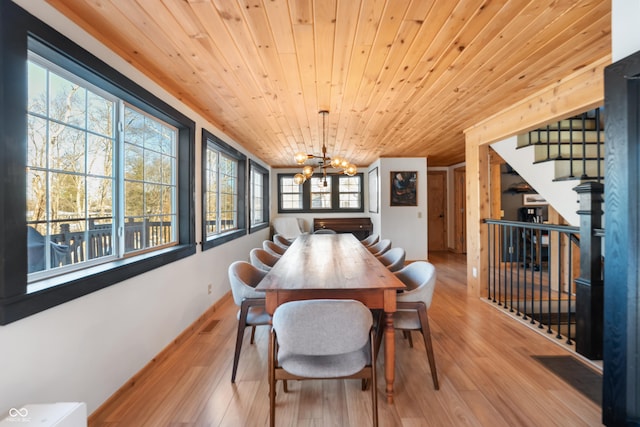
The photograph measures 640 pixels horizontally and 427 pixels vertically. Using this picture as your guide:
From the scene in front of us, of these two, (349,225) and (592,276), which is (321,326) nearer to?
(592,276)

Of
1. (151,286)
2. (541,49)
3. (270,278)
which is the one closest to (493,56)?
(541,49)

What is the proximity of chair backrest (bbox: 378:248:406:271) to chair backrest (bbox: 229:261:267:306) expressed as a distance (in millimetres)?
1234

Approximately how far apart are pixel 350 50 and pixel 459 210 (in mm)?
6409

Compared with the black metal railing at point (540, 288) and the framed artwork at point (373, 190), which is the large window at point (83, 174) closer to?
the black metal railing at point (540, 288)

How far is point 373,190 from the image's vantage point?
273 inches

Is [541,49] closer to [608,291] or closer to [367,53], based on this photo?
[367,53]

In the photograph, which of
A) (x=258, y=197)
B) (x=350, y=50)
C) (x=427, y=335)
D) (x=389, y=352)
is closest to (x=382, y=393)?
(x=389, y=352)

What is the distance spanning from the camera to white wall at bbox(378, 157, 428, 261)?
6.22m

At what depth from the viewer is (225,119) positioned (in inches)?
141

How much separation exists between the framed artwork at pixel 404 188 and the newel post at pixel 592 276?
12.7ft

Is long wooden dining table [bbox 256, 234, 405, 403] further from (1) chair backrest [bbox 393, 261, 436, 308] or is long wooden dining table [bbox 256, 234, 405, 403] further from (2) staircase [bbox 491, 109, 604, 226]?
(2) staircase [bbox 491, 109, 604, 226]

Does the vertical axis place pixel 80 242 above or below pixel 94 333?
above

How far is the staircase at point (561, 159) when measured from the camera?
3249 millimetres

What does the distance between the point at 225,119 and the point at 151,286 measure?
215 cm
